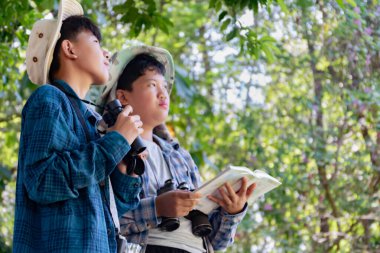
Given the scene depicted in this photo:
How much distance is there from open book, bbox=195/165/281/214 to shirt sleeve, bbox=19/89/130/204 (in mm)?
434

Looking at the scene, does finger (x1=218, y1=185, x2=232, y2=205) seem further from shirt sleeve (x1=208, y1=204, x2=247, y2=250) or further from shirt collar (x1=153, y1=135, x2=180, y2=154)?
shirt collar (x1=153, y1=135, x2=180, y2=154)

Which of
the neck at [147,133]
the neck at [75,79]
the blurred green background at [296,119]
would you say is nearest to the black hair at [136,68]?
the neck at [147,133]

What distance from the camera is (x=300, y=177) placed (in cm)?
700

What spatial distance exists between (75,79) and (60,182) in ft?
1.40

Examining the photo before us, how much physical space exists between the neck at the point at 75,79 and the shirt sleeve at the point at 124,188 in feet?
0.94

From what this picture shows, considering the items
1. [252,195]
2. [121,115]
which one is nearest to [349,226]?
[252,195]

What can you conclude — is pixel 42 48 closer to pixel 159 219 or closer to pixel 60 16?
pixel 60 16

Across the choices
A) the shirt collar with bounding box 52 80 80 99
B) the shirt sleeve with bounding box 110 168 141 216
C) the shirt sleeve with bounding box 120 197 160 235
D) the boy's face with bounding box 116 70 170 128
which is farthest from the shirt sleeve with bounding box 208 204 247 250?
the shirt collar with bounding box 52 80 80 99

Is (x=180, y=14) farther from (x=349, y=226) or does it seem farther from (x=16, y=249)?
(x=16, y=249)

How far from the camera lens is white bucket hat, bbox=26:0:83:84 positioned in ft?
8.95

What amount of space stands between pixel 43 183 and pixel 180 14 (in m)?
5.73

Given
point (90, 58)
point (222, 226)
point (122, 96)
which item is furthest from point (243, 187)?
point (90, 58)

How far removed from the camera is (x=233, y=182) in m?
2.94

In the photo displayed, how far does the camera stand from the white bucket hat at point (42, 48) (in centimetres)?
273
